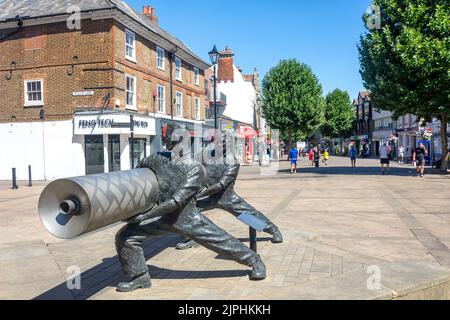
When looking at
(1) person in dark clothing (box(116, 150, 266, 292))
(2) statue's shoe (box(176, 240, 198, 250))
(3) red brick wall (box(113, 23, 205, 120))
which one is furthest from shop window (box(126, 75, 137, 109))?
(1) person in dark clothing (box(116, 150, 266, 292))

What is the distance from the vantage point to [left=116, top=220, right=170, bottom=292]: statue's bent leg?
4305mm

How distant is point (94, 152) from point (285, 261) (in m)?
17.4

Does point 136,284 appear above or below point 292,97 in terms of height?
below

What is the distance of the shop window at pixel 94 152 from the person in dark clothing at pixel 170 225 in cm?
1748

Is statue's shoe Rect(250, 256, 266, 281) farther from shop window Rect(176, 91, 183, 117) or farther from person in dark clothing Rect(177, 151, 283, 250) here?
shop window Rect(176, 91, 183, 117)

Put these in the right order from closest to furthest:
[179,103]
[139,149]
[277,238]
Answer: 1. [277,238]
2. [139,149]
3. [179,103]

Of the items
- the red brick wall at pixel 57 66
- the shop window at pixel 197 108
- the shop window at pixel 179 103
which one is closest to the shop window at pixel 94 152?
the red brick wall at pixel 57 66

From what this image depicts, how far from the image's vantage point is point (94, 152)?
21.0 metres

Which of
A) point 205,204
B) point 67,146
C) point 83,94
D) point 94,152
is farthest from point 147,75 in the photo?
point 205,204

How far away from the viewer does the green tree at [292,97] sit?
45375 millimetres

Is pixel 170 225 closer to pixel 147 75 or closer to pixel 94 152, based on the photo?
pixel 94 152

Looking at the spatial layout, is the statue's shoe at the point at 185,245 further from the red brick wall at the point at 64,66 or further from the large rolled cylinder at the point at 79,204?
the red brick wall at the point at 64,66

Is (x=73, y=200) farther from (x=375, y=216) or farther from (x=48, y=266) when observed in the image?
(x=375, y=216)
